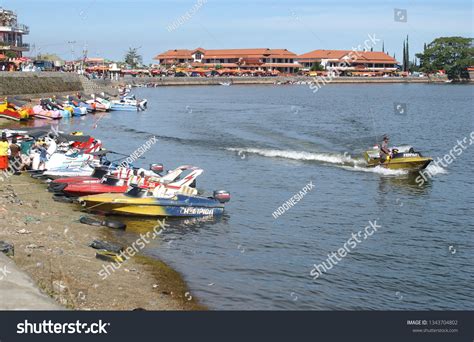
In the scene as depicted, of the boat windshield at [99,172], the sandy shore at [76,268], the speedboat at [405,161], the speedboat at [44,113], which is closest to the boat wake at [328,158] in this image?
the speedboat at [405,161]

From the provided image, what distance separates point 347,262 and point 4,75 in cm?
6737

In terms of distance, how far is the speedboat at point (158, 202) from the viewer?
88.8 feet

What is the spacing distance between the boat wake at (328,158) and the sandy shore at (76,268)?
20.5 metres

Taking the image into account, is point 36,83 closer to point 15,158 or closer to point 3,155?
point 15,158

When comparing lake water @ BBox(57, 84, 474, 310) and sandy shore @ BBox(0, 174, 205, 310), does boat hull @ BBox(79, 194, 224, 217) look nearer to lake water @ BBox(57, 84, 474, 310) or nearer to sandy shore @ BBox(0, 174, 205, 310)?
lake water @ BBox(57, 84, 474, 310)

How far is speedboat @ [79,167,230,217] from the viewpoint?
27.1 metres

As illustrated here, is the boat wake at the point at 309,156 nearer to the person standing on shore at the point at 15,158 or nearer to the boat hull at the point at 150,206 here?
the person standing on shore at the point at 15,158

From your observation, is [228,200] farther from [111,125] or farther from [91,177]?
[111,125]

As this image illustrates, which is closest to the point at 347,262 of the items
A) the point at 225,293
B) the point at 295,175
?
the point at 225,293

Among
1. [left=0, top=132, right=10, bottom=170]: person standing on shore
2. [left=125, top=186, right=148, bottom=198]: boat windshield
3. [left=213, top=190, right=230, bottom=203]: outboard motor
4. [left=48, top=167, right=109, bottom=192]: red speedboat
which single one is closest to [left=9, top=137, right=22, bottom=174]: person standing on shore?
[left=0, top=132, right=10, bottom=170]: person standing on shore

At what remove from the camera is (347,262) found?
2225 centimetres

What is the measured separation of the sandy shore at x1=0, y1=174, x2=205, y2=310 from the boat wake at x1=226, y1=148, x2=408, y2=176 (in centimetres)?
2052

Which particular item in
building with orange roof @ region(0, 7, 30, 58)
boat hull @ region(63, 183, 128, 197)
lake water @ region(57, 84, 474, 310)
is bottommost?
lake water @ region(57, 84, 474, 310)

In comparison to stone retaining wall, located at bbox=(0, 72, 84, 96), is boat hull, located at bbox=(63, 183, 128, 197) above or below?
below
